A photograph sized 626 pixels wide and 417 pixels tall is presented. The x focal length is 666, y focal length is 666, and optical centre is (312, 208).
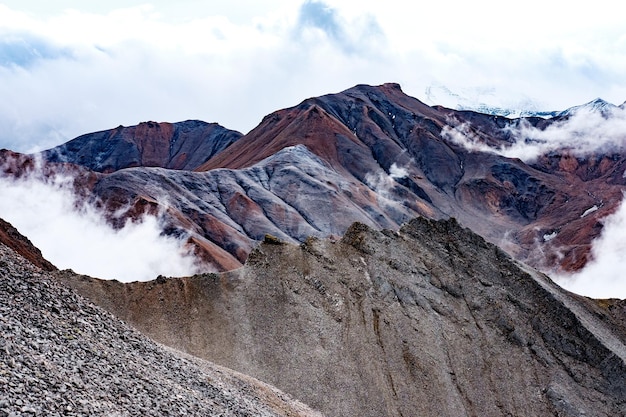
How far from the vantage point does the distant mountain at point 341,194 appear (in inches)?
4658

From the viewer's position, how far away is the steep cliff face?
3975 centimetres

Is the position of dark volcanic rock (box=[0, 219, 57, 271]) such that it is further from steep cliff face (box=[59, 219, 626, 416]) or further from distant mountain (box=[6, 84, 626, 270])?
distant mountain (box=[6, 84, 626, 270])

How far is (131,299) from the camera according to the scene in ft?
140

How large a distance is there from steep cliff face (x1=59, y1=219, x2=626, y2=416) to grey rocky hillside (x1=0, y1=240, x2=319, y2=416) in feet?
38.3

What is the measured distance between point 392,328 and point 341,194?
330 feet

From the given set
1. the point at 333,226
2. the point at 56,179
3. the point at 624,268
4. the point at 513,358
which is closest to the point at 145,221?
the point at 56,179

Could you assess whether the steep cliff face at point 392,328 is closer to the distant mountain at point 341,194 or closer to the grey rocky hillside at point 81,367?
the grey rocky hillside at point 81,367

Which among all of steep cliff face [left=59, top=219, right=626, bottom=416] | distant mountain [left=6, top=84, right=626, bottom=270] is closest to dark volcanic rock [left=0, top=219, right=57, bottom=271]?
steep cliff face [left=59, top=219, right=626, bottom=416]

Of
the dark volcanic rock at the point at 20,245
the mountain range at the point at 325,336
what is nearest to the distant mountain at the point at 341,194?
the dark volcanic rock at the point at 20,245

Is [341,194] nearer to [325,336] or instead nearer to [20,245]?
[20,245]

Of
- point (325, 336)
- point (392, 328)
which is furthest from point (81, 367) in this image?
point (392, 328)

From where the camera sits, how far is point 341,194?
143500 millimetres

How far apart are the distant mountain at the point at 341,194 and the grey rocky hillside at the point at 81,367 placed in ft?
232

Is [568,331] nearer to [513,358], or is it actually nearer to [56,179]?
[513,358]
